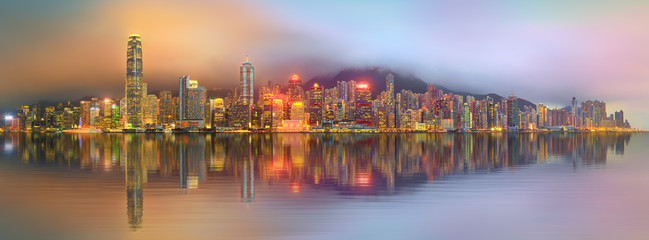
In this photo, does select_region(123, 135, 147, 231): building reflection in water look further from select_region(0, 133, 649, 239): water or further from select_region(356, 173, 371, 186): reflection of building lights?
select_region(356, 173, 371, 186): reflection of building lights

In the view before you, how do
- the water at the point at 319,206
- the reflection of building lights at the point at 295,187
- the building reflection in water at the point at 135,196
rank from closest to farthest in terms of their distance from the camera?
the water at the point at 319,206 < the building reflection in water at the point at 135,196 < the reflection of building lights at the point at 295,187

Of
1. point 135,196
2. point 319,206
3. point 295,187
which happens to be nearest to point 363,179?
point 295,187

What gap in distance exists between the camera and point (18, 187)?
25.9 m

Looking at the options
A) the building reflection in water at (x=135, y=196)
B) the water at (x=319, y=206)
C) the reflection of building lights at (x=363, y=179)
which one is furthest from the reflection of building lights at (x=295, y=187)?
the building reflection in water at (x=135, y=196)

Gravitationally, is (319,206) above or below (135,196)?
below

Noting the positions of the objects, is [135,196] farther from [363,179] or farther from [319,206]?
[363,179]

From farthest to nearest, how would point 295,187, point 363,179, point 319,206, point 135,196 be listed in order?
1. point 363,179
2. point 295,187
3. point 135,196
4. point 319,206

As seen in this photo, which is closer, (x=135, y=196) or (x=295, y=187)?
(x=135, y=196)

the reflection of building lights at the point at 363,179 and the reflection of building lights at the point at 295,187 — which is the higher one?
the reflection of building lights at the point at 295,187

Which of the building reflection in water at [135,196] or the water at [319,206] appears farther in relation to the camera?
the building reflection in water at [135,196]

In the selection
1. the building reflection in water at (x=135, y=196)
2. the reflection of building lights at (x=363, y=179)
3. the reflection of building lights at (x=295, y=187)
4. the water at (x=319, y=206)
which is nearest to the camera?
the water at (x=319, y=206)

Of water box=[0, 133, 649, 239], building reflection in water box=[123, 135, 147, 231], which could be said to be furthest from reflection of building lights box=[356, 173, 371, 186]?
building reflection in water box=[123, 135, 147, 231]

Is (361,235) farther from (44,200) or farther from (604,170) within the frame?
(604,170)

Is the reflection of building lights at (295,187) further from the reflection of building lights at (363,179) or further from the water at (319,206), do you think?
the reflection of building lights at (363,179)
